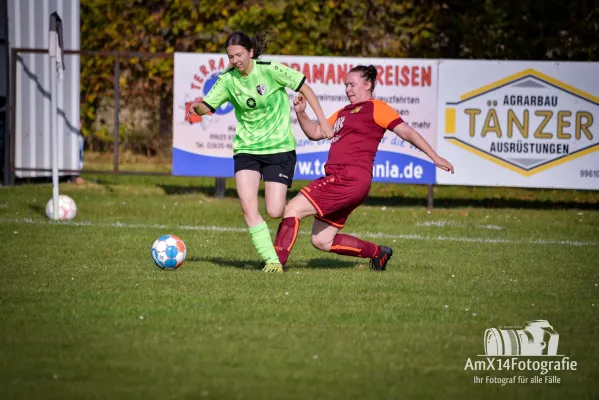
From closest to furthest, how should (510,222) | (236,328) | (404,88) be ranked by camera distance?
1. (236,328)
2. (510,222)
3. (404,88)

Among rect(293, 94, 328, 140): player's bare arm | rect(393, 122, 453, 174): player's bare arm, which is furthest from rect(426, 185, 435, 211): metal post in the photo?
rect(293, 94, 328, 140): player's bare arm

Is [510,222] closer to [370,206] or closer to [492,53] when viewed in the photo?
[370,206]

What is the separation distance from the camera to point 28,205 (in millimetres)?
15469

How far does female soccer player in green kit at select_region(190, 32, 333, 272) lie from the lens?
31.4 feet

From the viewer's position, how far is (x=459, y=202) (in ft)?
59.6

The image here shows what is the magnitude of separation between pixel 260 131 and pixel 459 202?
9.11 meters

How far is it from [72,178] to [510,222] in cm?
797

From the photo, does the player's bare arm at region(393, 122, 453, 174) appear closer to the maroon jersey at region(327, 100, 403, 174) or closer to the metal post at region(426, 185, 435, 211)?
the maroon jersey at region(327, 100, 403, 174)

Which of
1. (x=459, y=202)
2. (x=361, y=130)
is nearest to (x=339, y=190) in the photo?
(x=361, y=130)

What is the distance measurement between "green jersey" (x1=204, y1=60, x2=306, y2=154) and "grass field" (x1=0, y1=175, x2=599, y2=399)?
1.19 m

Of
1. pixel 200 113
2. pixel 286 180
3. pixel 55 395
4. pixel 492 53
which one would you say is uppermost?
pixel 492 53

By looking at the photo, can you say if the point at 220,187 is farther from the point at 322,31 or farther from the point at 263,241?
the point at 263,241

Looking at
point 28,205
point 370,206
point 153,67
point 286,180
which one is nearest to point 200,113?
point 286,180

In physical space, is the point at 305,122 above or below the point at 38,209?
above
